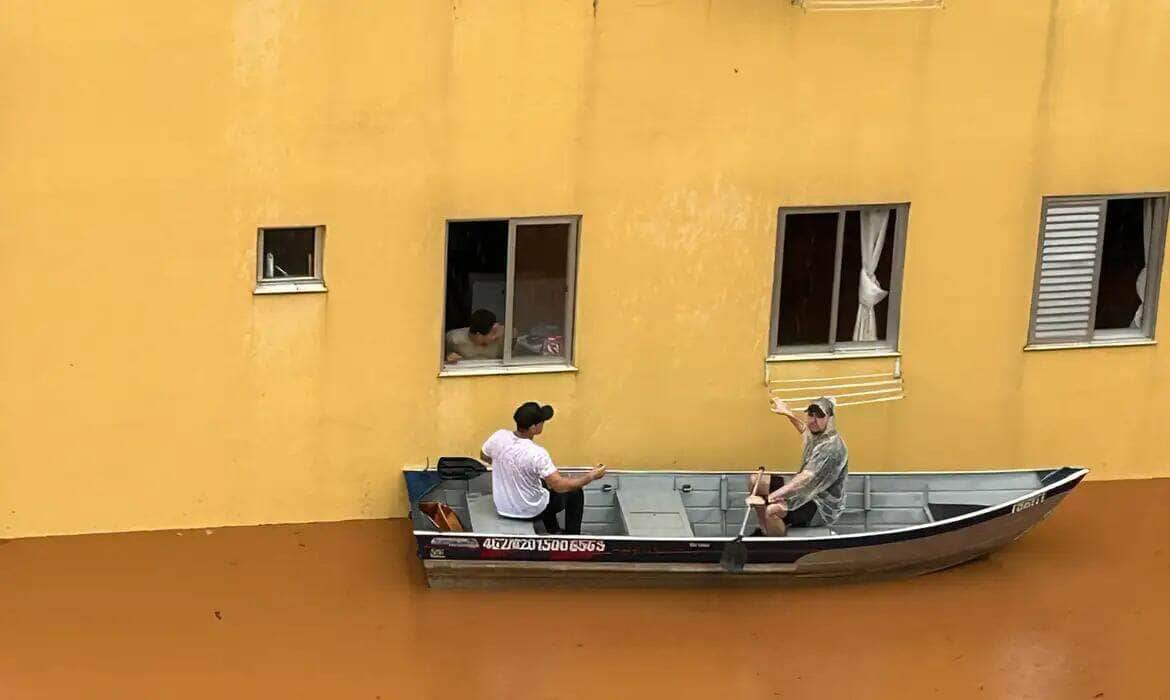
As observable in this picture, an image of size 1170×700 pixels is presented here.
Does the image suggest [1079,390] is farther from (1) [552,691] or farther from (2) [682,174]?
(1) [552,691]

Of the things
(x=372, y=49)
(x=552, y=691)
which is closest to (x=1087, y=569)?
(x=552, y=691)

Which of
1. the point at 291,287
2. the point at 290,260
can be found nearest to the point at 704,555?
the point at 291,287

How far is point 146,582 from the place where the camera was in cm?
1605

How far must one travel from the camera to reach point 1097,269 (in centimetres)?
1806

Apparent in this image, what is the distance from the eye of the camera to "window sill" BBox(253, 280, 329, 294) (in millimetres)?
16562

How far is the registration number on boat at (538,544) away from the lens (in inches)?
616

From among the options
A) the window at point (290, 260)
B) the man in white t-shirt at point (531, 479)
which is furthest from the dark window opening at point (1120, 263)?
the window at point (290, 260)

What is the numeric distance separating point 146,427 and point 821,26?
665 cm

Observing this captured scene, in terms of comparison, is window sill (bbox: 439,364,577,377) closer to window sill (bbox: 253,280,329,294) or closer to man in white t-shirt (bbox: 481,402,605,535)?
man in white t-shirt (bbox: 481,402,605,535)

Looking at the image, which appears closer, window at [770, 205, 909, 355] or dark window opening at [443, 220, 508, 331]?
dark window opening at [443, 220, 508, 331]

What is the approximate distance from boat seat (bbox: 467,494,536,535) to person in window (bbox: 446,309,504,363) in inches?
50.8

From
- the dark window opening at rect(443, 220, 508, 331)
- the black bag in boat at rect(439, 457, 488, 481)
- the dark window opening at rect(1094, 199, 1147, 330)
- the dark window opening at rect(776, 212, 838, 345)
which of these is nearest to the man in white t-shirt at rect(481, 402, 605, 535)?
the black bag in boat at rect(439, 457, 488, 481)

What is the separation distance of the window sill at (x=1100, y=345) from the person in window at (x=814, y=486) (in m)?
2.56

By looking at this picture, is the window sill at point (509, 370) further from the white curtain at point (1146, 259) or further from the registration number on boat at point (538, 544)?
the white curtain at point (1146, 259)
